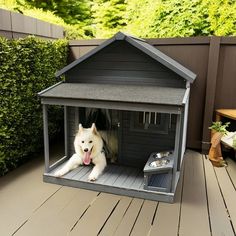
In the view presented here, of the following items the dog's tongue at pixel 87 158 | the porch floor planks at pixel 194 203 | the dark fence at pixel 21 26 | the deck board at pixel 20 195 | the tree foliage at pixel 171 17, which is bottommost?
the deck board at pixel 20 195

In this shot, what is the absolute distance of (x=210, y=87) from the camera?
4758mm

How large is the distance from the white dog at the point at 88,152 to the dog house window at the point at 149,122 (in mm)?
630

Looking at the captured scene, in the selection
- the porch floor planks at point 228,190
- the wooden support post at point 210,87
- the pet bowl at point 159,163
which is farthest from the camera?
the wooden support post at point 210,87

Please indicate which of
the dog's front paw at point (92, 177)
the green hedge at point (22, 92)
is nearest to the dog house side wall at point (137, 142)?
the dog's front paw at point (92, 177)

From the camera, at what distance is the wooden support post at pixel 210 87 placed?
4.60 m

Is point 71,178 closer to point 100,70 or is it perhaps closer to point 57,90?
point 57,90

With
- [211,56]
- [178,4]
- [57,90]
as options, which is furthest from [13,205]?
[178,4]

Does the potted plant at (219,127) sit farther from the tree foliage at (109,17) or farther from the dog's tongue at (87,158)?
the tree foliage at (109,17)

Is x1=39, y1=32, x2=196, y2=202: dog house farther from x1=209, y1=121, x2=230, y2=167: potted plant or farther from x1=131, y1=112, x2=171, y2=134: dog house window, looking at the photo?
x1=209, y1=121, x2=230, y2=167: potted plant

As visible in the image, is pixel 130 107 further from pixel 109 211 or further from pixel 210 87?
pixel 210 87

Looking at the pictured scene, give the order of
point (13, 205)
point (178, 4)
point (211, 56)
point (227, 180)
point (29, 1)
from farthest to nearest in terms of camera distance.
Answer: point (29, 1)
point (178, 4)
point (211, 56)
point (227, 180)
point (13, 205)

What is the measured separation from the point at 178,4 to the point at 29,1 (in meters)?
5.48

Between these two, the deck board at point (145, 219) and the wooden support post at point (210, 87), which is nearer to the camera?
the deck board at point (145, 219)

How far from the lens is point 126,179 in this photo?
3684 millimetres
